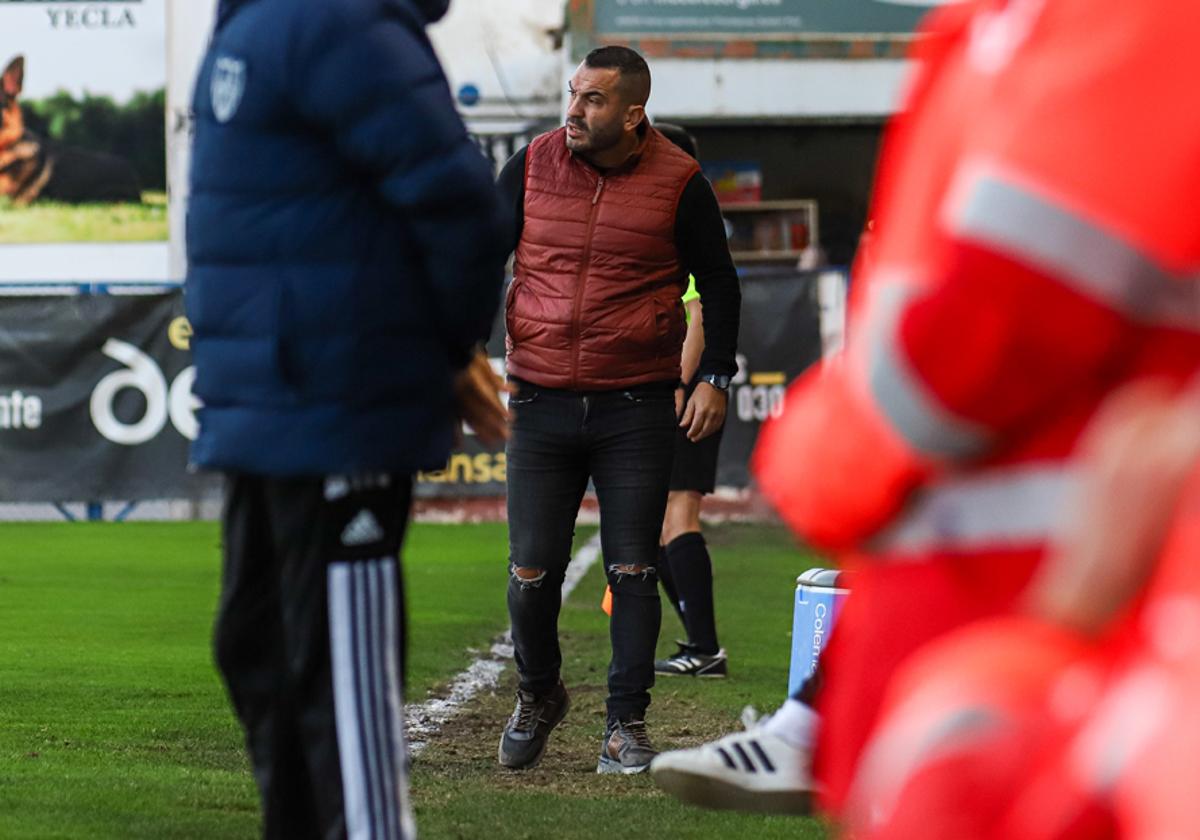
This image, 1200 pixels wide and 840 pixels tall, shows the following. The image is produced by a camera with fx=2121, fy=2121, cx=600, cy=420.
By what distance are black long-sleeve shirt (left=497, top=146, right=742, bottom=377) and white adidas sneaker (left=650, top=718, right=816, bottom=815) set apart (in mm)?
2982

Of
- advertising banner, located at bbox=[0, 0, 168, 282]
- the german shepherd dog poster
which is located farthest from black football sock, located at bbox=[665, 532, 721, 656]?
the german shepherd dog poster

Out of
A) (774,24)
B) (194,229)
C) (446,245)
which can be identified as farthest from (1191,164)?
(774,24)

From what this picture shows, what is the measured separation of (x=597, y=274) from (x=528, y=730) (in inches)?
52.5

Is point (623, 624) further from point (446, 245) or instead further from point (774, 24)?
point (774, 24)

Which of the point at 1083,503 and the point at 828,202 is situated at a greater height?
the point at 1083,503

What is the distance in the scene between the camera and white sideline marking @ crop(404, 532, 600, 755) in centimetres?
672

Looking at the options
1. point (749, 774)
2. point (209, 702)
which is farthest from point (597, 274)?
point (749, 774)

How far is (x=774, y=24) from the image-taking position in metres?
21.8

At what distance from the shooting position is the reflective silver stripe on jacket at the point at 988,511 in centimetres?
216

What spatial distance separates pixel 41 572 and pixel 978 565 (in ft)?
34.1

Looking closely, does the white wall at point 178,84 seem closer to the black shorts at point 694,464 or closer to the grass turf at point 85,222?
the grass turf at point 85,222

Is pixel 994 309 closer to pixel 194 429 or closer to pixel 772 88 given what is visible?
pixel 194 429

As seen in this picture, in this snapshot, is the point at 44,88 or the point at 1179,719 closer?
the point at 1179,719

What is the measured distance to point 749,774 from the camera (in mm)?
3154
